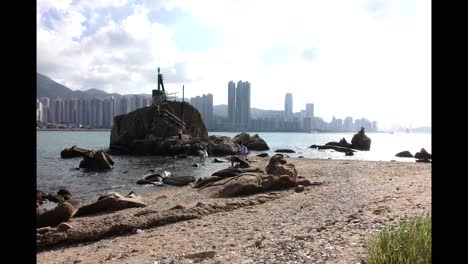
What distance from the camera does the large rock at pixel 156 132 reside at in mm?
52625

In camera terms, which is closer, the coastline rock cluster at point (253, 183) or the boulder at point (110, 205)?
the boulder at point (110, 205)

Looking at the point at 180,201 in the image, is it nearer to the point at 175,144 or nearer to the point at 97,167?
the point at 97,167

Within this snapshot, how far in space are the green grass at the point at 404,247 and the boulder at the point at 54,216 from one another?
10252mm

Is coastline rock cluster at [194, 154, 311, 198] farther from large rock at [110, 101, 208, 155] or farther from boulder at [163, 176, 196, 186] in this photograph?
large rock at [110, 101, 208, 155]

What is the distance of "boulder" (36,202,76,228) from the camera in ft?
37.7

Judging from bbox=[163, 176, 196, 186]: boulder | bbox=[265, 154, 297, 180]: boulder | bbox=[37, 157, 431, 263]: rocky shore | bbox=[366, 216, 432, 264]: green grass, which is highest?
bbox=[366, 216, 432, 264]: green grass

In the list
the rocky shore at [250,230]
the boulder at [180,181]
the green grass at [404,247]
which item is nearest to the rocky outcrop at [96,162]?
the boulder at [180,181]

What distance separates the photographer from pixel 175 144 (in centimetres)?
5219

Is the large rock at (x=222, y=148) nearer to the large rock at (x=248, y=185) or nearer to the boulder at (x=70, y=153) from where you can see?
the boulder at (x=70, y=153)

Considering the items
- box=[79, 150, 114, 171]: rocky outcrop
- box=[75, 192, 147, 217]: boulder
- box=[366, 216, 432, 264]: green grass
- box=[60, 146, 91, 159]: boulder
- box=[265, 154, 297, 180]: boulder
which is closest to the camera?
box=[366, 216, 432, 264]: green grass

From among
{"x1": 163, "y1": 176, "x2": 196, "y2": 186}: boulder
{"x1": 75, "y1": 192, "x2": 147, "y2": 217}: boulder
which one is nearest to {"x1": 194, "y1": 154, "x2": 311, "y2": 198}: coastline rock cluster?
{"x1": 75, "y1": 192, "x2": 147, "y2": 217}: boulder

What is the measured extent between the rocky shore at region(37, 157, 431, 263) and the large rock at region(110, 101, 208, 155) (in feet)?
128
